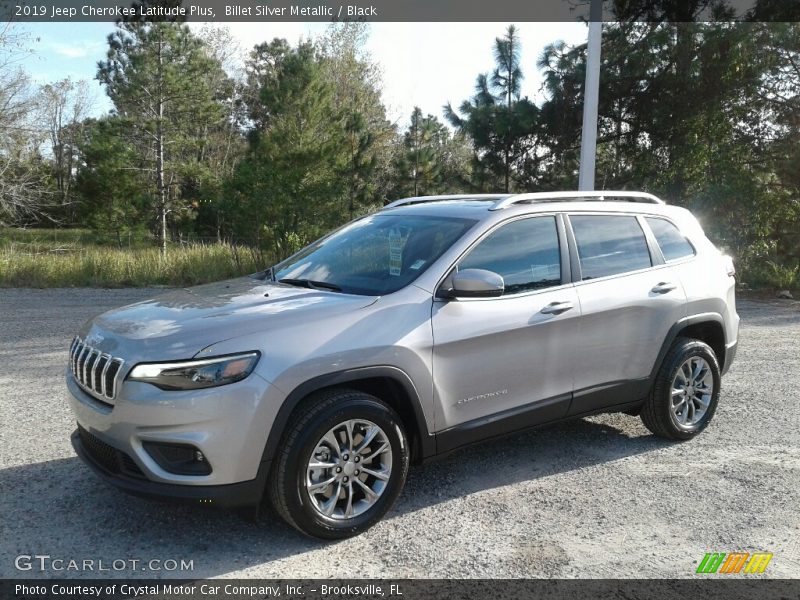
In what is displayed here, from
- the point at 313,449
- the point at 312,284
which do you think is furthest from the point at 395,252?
the point at 313,449

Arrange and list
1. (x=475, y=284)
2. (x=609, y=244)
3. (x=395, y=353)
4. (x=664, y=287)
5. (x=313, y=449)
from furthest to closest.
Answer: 1. (x=664, y=287)
2. (x=609, y=244)
3. (x=475, y=284)
4. (x=395, y=353)
5. (x=313, y=449)

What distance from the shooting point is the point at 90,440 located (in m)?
3.62

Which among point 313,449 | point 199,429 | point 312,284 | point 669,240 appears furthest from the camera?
point 669,240

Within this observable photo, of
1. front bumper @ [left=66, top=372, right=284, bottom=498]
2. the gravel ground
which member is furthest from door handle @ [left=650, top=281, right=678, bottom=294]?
front bumper @ [left=66, top=372, right=284, bottom=498]

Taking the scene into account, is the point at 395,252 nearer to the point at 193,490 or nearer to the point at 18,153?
the point at 193,490

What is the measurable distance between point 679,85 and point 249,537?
15.4 meters

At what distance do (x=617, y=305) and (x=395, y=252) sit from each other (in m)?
1.59

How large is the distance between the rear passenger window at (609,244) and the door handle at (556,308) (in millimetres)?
318

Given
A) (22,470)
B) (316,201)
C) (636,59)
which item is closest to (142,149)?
(316,201)

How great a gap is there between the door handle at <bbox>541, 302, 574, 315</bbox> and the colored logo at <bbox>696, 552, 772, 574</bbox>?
5.25 ft

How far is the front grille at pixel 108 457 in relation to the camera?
3340 mm

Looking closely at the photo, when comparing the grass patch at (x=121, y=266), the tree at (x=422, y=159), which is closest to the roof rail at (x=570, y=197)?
the grass patch at (x=121, y=266)

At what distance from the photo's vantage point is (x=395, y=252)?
4.32 m

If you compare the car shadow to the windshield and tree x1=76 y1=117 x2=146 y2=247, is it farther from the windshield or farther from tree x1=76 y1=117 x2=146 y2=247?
tree x1=76 y1=117 x2=146 y2=247
